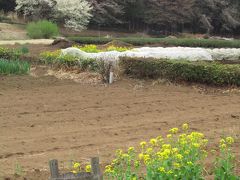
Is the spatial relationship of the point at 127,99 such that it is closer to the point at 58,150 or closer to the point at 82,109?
the point at 82,109

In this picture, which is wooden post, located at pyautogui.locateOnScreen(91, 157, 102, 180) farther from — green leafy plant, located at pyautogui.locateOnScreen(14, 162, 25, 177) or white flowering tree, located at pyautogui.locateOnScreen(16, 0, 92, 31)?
white flowering tree, located at pyautogui.locateOnScreen(16, 0, 92, 31)

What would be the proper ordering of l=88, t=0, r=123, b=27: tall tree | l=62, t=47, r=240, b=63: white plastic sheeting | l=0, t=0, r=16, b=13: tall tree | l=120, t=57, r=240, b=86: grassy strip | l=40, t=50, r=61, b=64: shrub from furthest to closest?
l=88, t=0, r=123, b=27: tall tree
l=0, t=0, r=16, b=13: tall tree
l=40, t=50, r=61, b=64: shrub
l=62, t=47, r=240, b=63: white plastic sheeting
l=120, t=57, r=240, b=86: grassy strip

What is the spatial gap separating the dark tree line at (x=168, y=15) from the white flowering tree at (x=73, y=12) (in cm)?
437

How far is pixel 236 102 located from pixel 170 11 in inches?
1437

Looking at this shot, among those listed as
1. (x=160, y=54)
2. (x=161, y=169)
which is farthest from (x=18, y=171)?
(x=160, y=54)

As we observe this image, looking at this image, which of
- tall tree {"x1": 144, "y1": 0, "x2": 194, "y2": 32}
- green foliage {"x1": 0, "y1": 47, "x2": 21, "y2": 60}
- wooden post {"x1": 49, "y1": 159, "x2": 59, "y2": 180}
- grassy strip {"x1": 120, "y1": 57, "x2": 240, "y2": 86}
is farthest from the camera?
tall tree {"x1": 144, "y1": 0, "x2": 194, "y2": 32}

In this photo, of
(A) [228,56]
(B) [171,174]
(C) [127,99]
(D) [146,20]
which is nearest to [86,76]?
(C) [127,99]

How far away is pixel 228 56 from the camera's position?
20.4 metres

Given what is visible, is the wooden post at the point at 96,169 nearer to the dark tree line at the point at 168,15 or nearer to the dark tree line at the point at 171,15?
the dark tree line at the point at 168,15

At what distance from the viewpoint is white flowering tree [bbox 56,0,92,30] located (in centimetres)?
3872

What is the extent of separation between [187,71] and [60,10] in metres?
26.4

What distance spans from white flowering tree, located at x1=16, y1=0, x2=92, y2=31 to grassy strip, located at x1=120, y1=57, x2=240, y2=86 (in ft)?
80.1

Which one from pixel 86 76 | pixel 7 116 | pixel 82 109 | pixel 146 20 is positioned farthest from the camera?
pixel 146 20

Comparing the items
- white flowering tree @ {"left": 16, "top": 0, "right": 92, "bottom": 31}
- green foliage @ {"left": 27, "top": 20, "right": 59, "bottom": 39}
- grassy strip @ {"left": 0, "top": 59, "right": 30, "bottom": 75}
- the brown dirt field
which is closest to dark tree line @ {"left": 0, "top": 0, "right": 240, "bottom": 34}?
white flowering tree @ {"left": 16, "top": 0, "right": 92, "bottom": 31}
